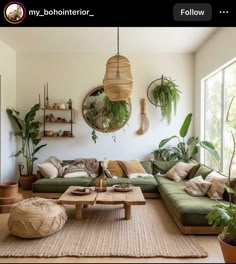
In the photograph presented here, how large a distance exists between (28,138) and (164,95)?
2920mm

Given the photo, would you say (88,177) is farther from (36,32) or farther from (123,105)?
(36,32)

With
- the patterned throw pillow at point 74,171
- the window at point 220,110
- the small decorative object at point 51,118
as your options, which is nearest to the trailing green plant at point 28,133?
the small decorative object at point 51,118

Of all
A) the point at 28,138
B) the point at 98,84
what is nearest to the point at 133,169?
the point at 98,84

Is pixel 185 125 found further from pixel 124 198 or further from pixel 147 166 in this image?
pixel 124 198

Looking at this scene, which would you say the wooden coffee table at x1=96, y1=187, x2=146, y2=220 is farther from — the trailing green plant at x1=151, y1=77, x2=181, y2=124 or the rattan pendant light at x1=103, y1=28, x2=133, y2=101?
the trailing green plant at x1=151, y1=77, x2=181, y2=124

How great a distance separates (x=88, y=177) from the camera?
5.20m

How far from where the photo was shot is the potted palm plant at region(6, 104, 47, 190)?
5.66 metres

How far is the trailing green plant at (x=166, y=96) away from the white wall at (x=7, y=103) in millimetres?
2902

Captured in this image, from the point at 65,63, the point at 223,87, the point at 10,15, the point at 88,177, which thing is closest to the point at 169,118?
the point at 223,87

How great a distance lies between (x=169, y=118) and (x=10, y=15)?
5026mm

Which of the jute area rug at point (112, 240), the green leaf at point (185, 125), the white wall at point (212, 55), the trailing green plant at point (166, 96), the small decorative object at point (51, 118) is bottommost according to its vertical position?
the jute area rug at point (112, 240)

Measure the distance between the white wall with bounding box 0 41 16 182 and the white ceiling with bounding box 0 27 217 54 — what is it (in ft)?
0.83

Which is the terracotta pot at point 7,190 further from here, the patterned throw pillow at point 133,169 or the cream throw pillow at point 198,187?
the cream throw pillow at point 198,187

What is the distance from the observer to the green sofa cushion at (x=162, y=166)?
5.59 meters
